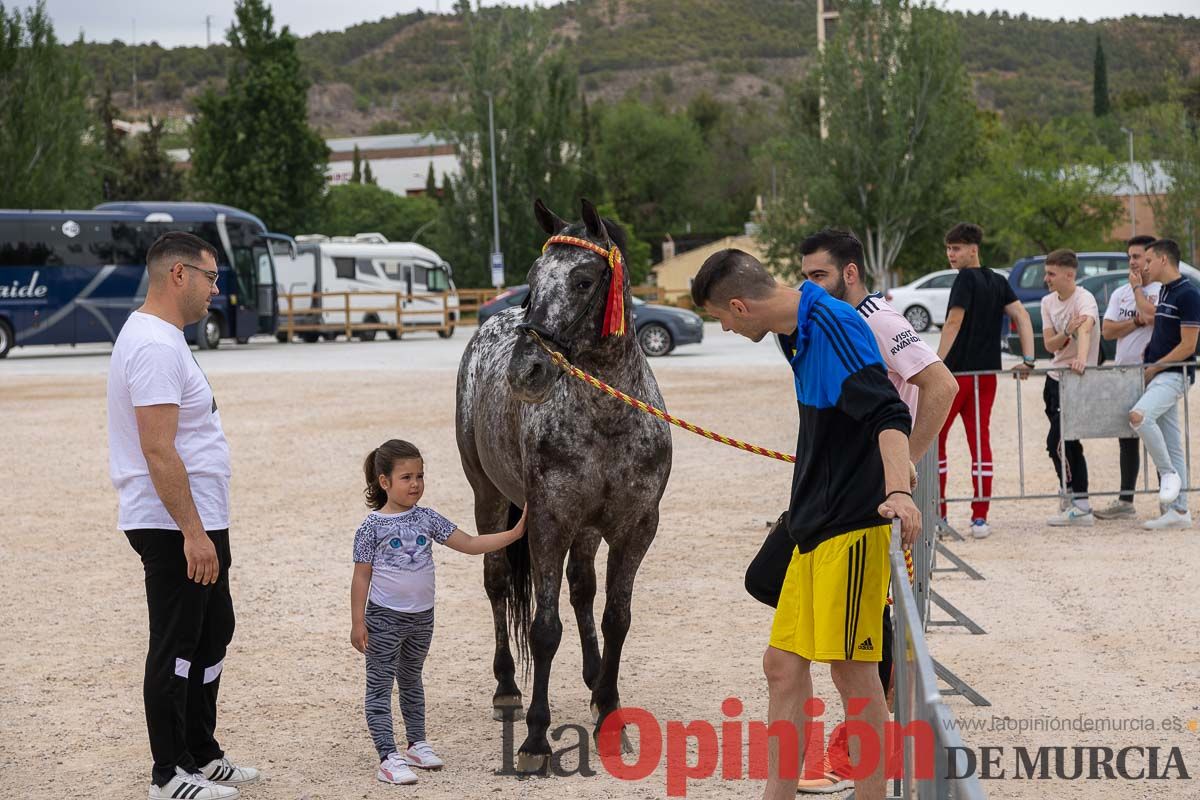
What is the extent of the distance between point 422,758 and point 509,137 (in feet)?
182

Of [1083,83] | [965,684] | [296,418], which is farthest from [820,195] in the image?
[1083,83]

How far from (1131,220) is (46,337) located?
2051 inches

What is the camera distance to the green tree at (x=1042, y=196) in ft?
172

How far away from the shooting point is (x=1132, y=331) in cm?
1040

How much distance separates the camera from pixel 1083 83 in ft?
577

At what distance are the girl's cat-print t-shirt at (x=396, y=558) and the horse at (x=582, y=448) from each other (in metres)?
0.47

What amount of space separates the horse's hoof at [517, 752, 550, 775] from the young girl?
1.01ft

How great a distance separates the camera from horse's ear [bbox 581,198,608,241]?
523 centimetres

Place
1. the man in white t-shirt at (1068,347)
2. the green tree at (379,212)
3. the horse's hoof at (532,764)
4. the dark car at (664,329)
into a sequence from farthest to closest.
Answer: the green tree at (379,212) → the dark car at (664,329) → the man in white t-shirt at (1068,347) → the horse's hoof at (532,764)

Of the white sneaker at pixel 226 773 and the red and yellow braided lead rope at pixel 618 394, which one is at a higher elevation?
the red and yellow braided lead rope at pixel 618 394

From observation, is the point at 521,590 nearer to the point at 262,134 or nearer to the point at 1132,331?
the point at 1132,331

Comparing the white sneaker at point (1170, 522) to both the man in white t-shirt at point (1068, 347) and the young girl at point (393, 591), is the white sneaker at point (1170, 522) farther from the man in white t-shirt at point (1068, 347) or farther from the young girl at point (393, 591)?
the young girl at point (393, 591)

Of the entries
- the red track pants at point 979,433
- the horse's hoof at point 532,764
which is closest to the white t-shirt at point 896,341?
the horse's hoof at point 532,764

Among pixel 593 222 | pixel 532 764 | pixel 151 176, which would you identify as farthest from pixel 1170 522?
pixel 151 176
